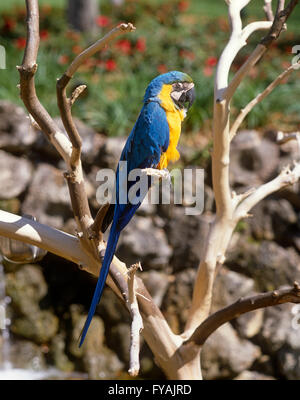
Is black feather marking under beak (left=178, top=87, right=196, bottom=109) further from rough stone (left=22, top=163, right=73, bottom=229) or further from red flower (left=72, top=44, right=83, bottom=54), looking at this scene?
red flower (left=72, top=44, right=83, bottom=54)

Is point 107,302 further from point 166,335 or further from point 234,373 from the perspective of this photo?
point 166,335

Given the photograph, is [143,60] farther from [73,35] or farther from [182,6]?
[182,6]

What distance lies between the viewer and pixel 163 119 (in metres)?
1.21

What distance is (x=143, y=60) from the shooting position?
3.71 meters

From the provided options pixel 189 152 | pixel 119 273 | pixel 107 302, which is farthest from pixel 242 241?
pixel 119 273

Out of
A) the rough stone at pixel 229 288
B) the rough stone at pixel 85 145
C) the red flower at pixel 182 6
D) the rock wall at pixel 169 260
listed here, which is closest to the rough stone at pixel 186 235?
the rock wall at pixel 169 260

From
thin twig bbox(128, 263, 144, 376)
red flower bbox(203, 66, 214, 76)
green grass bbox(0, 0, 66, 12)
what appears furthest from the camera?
green grass bbox(0, 0, 66, 12)

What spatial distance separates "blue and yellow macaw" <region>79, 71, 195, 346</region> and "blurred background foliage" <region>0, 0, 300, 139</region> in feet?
5.18

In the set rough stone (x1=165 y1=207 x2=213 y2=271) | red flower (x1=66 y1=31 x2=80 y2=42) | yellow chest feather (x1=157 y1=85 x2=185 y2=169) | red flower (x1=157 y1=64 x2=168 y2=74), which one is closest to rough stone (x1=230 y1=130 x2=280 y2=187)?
rough stone (x1=165 y1=207 x2=213 y2=271)

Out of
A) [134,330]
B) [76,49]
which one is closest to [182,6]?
[76,49]

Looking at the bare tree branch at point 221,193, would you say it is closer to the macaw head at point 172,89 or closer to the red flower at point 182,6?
the macaw head at point 172,89

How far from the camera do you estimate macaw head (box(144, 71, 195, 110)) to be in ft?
3.97

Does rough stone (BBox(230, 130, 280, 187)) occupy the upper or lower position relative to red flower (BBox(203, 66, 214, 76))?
lower

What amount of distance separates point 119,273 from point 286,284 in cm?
149
